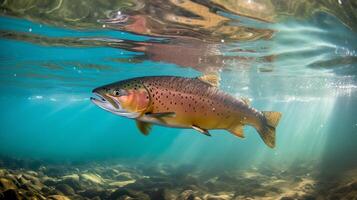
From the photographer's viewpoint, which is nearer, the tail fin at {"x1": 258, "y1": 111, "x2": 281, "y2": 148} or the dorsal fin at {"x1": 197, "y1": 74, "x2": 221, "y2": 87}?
the dorsal fin at {"x1": 197, "y1": 74, "x2": 221, "y2": 87}

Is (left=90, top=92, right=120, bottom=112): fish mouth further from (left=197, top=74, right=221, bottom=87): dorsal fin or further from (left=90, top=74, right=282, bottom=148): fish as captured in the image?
(left=197, top=74, right=221, bottom=87): dorsal fin

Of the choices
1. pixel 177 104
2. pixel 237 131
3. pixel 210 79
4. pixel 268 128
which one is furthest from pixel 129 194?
pixel 177 104

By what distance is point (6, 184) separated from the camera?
9.06 m

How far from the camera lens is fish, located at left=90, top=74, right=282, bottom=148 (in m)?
4.21

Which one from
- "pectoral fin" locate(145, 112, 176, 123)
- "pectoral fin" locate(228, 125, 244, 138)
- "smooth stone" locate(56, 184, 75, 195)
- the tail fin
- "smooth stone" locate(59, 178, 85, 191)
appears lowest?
"smooth stone" locate(56, 184, 75, 195)

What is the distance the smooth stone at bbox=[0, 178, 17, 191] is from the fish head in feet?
20.5

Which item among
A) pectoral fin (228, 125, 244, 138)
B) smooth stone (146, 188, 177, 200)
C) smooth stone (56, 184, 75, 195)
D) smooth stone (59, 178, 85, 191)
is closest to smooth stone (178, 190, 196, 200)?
smooth stone (146, 188, 177, 200)

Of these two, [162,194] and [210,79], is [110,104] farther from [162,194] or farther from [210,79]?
[162,194]

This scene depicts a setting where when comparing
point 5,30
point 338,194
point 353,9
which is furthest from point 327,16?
point 5,30

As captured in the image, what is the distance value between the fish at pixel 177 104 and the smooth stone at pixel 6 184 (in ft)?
20.2

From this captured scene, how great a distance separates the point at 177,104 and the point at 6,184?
6866mm

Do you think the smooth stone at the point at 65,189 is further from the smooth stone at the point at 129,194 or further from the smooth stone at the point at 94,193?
the smooth stone at the point at 129,194

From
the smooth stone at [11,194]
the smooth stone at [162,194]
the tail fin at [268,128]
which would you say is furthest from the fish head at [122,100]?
the smooth stone at [162,194]

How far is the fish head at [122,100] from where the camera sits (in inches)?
164
